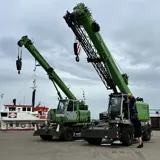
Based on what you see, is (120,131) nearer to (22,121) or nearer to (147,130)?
(147,130)

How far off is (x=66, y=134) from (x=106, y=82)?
5.38m

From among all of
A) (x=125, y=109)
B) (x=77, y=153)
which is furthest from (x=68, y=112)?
(x=77, y=153)

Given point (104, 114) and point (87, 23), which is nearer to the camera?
point (104, 114)

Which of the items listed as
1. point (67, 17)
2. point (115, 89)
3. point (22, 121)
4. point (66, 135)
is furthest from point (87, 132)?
point (22, 121)

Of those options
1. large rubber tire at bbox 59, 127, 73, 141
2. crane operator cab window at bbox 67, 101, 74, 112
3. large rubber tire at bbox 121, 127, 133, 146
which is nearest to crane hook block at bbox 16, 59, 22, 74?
crane operator cab window at bbox 67, 101, 74, 112

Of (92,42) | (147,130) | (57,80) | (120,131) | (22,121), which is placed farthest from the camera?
(22,121)

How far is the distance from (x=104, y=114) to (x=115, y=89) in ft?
17.2

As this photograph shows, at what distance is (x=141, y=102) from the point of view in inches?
850

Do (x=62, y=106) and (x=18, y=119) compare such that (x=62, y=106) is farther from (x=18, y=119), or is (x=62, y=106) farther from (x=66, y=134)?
(x=18, y=119)

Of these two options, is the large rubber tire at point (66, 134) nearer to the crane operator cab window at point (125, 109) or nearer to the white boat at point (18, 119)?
the crane operator cab window at point (125, 109)

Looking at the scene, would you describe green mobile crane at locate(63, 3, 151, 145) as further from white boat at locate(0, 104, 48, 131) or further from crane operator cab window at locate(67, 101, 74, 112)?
white boat at locate(0, 104, 48, 131)

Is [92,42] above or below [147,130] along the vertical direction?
above

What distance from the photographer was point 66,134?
71.1ft

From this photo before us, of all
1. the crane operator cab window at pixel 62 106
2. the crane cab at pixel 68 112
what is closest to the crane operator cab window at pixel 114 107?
the crane cab at pixel 68 112
